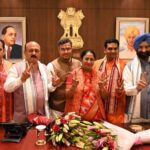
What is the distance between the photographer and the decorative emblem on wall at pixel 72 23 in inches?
210

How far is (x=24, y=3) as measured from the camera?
5375 mm

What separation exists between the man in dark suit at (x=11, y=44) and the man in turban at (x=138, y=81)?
274 cm

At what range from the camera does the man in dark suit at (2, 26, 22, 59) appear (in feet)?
17.5

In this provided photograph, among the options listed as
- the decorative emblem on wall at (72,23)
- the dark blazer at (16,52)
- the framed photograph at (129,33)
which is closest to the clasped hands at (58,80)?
the decorative emblem on wall at (72,23)

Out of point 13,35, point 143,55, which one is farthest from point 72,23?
point 143,55

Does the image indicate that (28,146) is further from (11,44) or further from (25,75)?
(11,44)

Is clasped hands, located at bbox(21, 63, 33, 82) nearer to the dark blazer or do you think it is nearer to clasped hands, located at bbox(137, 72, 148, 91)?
clasped hands, located at bbox(137, 72, 148, 91)

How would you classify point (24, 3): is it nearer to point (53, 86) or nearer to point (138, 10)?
point (138, 10)

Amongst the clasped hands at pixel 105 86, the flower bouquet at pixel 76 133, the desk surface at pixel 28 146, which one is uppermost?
the clasped hands at pixel 105 86

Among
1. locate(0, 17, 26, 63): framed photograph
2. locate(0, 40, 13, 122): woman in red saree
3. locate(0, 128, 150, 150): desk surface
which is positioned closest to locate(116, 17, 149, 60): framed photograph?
locate(0, 17, 26, 63): framed photograph

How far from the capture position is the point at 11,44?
5371 millimetres

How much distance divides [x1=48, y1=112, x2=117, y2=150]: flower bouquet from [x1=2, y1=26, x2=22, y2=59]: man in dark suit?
3.33 m

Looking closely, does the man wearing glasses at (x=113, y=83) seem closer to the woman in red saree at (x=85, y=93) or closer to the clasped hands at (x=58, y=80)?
the woman in red saree at (x=85, y=93)

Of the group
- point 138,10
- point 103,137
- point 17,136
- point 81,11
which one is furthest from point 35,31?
point 103,137
